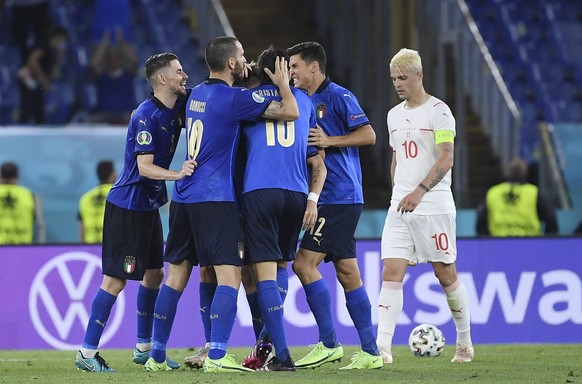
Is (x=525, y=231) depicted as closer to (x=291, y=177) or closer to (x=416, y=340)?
(x=416, y=340)

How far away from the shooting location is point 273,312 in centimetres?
773

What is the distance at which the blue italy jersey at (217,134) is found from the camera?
7.79 metres

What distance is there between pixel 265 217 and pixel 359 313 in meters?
1.02

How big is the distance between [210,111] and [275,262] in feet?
3.13

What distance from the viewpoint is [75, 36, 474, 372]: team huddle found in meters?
7.80

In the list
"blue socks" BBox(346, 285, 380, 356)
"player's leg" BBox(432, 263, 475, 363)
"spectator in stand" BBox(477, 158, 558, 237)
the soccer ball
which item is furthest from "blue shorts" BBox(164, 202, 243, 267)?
"spectator in stand" BBox(477, 158, 558, 237)

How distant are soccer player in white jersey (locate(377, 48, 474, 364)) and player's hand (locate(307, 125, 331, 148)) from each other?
68cm

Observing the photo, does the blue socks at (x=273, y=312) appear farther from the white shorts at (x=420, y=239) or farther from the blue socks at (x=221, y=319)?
the white shorts at (x=420, y=239)

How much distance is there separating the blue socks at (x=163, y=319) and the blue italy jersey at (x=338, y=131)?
1127 millimetres

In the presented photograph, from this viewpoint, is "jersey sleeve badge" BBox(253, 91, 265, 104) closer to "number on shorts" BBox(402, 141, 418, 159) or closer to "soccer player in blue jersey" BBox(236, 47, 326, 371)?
"soccer player in blue jersey" BBox(236, 47, 326, 371)

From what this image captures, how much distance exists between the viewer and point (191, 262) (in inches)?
324

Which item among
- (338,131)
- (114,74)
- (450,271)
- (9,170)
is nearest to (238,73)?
(338,131)

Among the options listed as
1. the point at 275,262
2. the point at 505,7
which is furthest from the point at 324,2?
the point at 275,262

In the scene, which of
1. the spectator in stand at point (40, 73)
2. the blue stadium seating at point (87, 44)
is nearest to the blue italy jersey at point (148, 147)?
the blue stadium seating at point (87, 44)
